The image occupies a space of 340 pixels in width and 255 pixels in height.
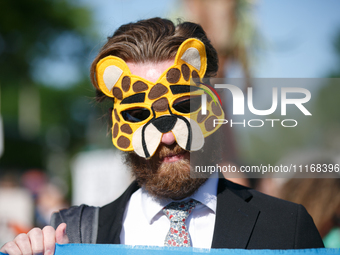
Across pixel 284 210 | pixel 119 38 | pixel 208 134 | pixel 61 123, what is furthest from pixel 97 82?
pixel 61 123

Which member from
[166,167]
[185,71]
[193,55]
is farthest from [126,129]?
[193,55]

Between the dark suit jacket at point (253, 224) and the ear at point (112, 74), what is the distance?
2.34ft

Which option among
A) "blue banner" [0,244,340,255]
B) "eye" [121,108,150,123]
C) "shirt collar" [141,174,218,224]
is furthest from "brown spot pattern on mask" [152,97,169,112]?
"blue banner" [0,244,340,255]

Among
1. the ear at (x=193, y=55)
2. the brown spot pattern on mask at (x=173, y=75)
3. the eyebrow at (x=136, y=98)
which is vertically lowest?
the eyebrow at (x=136, y=98)

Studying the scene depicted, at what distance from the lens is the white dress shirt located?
1.90 metres

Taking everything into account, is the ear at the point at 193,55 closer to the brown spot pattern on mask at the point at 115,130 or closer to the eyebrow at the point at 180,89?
the eyebrow at the point at 180,89

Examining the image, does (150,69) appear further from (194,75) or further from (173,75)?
(194,75)

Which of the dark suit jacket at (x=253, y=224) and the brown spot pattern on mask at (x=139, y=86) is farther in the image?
the brown spot pattern on mask at (x=139, y=86)

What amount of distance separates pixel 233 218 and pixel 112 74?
3.54 ft

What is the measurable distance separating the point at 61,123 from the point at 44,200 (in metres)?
17.6

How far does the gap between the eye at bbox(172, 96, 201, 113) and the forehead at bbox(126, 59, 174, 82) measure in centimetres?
21

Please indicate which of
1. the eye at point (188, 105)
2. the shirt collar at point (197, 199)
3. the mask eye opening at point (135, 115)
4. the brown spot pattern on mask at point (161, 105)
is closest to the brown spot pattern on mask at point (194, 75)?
the eye at point (188, 105)

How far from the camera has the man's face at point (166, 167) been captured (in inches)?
74.2

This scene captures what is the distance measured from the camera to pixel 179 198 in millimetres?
1977
